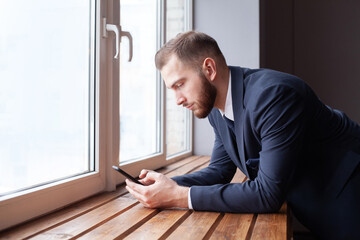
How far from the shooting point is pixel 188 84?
159 centimetres

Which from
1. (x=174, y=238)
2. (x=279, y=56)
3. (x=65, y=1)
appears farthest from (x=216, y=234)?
(x=279, y=56)

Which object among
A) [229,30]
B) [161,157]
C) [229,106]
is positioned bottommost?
[161,157]

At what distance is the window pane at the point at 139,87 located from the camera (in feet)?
7.06

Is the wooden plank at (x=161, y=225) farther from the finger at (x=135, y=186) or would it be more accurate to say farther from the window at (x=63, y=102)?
the window at (x=63, y=102)

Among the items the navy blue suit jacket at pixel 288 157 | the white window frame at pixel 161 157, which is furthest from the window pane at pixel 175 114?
the navy blue suit jacket at pixel 288 157

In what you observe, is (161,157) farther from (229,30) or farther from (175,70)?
(229,30)

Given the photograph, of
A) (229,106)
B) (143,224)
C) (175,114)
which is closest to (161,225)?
(143,224)

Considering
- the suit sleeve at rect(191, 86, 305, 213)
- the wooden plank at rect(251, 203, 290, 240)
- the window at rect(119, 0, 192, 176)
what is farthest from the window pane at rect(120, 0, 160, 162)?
the wooden plank at rect(251, 203, 290, 240)

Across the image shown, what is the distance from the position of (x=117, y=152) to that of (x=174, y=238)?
0.84m

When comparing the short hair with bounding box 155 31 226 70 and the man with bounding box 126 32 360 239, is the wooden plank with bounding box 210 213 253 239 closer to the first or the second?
the man with bounding box 126 32 360 239

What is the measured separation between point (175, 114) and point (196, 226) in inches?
77.1

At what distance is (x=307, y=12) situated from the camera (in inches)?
174

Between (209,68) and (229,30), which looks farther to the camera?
(229,30)

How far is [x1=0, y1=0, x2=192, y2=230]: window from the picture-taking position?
1.30 metres
